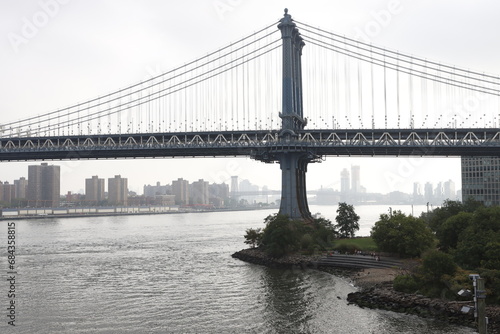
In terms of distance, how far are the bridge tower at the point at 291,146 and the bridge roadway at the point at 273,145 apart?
419 millimetres

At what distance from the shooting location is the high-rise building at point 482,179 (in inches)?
3917

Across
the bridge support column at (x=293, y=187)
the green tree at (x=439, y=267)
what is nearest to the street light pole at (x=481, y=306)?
the green tree at (x=439, y=267)

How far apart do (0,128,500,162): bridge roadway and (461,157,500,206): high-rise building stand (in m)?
23.1

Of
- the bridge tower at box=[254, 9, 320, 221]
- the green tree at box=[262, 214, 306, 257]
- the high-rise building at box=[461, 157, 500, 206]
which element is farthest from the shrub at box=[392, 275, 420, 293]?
the high-rise building at box=[461, 157, 500, 206]

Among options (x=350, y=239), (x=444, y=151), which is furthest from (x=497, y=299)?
(x=444, y=151)

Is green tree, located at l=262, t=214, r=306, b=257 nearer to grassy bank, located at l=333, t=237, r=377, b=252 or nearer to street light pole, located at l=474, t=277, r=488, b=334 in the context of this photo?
grassy bank, located at l=333, t=237, r=377, b=252

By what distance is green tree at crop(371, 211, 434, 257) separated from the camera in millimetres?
45250

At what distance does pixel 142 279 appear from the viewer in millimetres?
43531

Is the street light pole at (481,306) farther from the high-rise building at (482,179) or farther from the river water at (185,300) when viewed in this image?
the high-rise building at (482,179)

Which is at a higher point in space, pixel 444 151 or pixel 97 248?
pixel 444 151

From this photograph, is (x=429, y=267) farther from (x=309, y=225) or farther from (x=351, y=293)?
(x=309, y=225)

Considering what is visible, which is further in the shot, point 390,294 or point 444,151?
point 444,151

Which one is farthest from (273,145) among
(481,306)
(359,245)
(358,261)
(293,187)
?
(481,306)

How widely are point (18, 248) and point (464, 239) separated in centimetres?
6061
